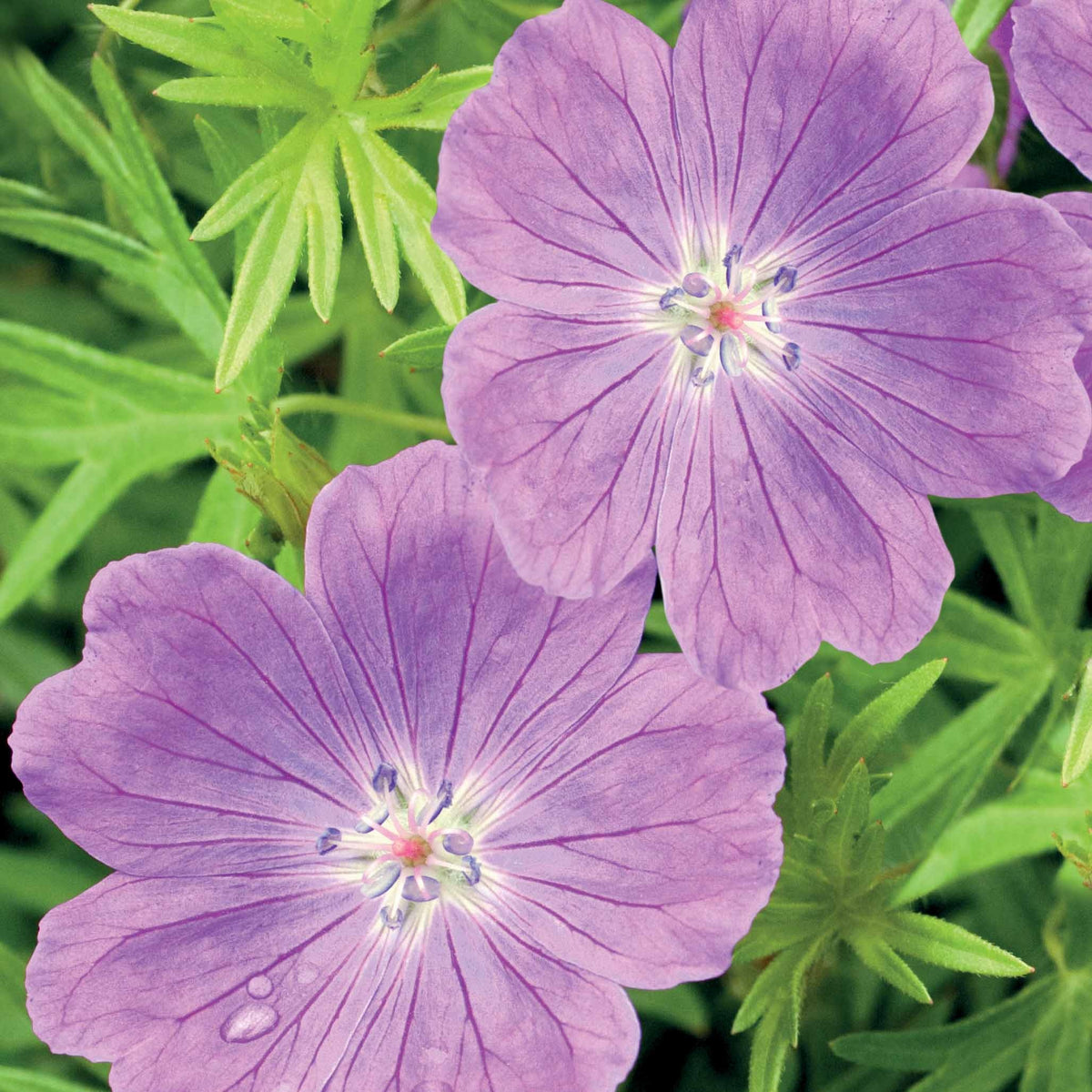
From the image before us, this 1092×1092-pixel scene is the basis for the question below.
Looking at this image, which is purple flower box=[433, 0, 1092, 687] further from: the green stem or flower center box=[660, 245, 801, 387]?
the green stem

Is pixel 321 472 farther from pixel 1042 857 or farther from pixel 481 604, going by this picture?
pixel 1042 857

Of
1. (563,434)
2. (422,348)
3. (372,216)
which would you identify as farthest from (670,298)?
(372,216)

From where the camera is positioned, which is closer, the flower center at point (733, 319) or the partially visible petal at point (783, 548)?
the partially visible petal at point (783, 548)

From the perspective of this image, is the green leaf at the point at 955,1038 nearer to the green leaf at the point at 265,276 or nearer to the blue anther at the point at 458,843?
the blue anther at the point at 458,843

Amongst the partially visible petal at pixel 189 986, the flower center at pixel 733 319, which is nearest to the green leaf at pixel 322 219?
the flower center at pixel 733 319

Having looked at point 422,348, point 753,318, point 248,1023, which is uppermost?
point 753,318

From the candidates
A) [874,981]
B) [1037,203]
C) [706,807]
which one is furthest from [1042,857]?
[1037,203]

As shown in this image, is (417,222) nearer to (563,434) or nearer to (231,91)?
(231,91)
